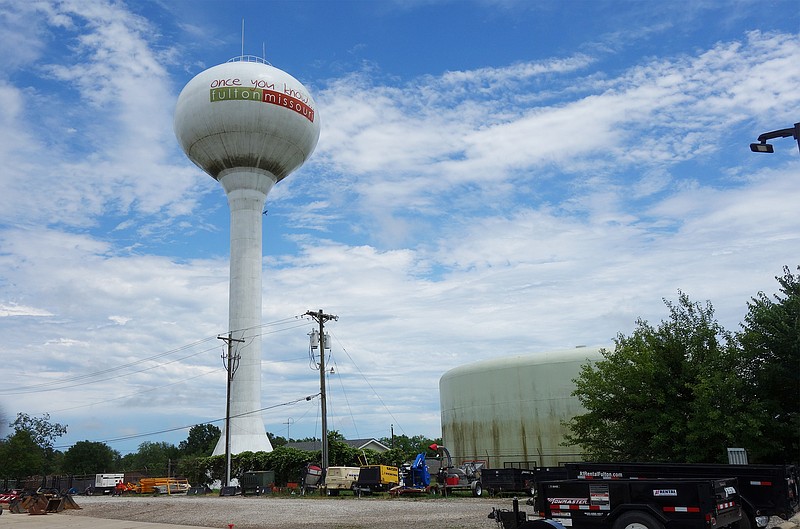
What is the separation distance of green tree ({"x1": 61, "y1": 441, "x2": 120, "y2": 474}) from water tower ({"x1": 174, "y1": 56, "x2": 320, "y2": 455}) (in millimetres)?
48856

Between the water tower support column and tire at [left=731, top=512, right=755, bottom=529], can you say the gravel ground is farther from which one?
the water tower support column

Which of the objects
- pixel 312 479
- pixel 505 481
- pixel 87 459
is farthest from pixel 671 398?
pixel 87 459

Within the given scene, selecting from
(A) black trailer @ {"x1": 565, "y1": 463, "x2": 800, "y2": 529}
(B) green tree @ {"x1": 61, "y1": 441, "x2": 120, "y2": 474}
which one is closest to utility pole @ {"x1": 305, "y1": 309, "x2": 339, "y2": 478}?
(A) black trailer @ {"x1": 565, "y1": 463, "x2": 800, "y2": 529}

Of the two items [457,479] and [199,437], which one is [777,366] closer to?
[457,479]

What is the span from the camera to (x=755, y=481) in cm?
1456

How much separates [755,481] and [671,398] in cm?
1374

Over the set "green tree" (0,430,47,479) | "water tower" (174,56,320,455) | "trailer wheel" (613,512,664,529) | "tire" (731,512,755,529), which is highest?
"water tower" (174,56,320,455)

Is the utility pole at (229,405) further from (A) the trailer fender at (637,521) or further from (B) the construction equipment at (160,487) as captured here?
(A) the trailer fender at (637,521)

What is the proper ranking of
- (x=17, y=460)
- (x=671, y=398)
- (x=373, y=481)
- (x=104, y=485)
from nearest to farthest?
(x=671, y=398) → (x=373, y=481) → (x=104, y=485) → (x=17, y=460)

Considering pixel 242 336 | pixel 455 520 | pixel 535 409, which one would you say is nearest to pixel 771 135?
pixel 455 520

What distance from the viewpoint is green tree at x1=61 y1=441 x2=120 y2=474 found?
9431 centimetres

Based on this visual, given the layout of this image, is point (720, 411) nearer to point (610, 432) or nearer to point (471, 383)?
point (610, 432)

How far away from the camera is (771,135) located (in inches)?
585

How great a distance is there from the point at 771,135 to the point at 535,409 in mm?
43564
